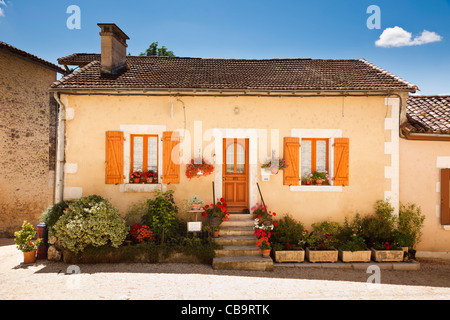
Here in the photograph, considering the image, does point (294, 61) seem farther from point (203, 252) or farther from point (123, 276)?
point (123, 276)

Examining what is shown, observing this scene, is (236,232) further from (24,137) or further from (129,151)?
(24,137)

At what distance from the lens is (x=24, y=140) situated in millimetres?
10156

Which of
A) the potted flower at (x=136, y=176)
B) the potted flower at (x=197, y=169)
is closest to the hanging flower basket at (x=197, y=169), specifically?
the potted flower at (x=197, y=169)

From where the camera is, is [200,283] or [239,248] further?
[239,248]

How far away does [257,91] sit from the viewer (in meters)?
7.17

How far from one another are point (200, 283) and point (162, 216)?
186 centimetres

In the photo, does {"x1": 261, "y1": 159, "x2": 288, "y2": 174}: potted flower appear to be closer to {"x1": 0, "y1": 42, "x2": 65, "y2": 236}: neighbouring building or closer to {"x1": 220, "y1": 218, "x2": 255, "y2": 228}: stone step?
{"x1": 220, "y1": 218, "x2": 255, "y2": 228}: stone step

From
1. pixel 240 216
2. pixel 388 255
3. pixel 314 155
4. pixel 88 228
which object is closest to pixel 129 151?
pixel 88 228

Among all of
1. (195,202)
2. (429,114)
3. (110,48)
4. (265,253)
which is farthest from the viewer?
(110,48)

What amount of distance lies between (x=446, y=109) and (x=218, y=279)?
7857mm

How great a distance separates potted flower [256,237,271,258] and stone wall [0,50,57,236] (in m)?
8.48
